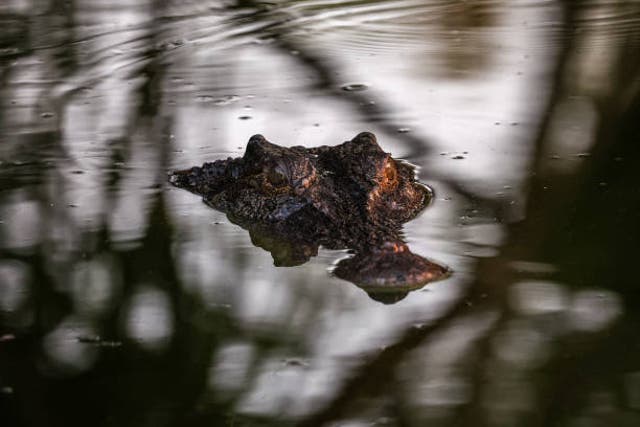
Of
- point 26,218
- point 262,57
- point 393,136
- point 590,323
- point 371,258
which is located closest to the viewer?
point 590,323

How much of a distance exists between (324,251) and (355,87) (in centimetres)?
207

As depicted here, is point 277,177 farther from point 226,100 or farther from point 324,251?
point 226,100

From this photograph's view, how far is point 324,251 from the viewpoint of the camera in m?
4.15

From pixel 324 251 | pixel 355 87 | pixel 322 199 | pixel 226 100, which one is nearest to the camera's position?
pixel 324 251

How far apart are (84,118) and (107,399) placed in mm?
2747

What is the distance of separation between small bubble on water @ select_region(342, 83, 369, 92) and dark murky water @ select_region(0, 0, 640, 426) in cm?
2

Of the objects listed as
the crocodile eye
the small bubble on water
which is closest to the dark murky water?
the small bubble on water

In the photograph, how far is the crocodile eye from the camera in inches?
171

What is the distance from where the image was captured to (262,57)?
668cm

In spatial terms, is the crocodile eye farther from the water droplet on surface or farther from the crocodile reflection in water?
the water droplet on surface

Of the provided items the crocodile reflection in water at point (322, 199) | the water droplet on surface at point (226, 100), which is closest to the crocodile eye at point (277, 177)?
the crocodile reflection in water at point (322, 199)

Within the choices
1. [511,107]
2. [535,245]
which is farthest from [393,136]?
[535,245]

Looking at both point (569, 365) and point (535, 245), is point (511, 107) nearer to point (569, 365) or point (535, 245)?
point (535, 245)

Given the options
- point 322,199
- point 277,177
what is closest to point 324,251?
point 322,199
